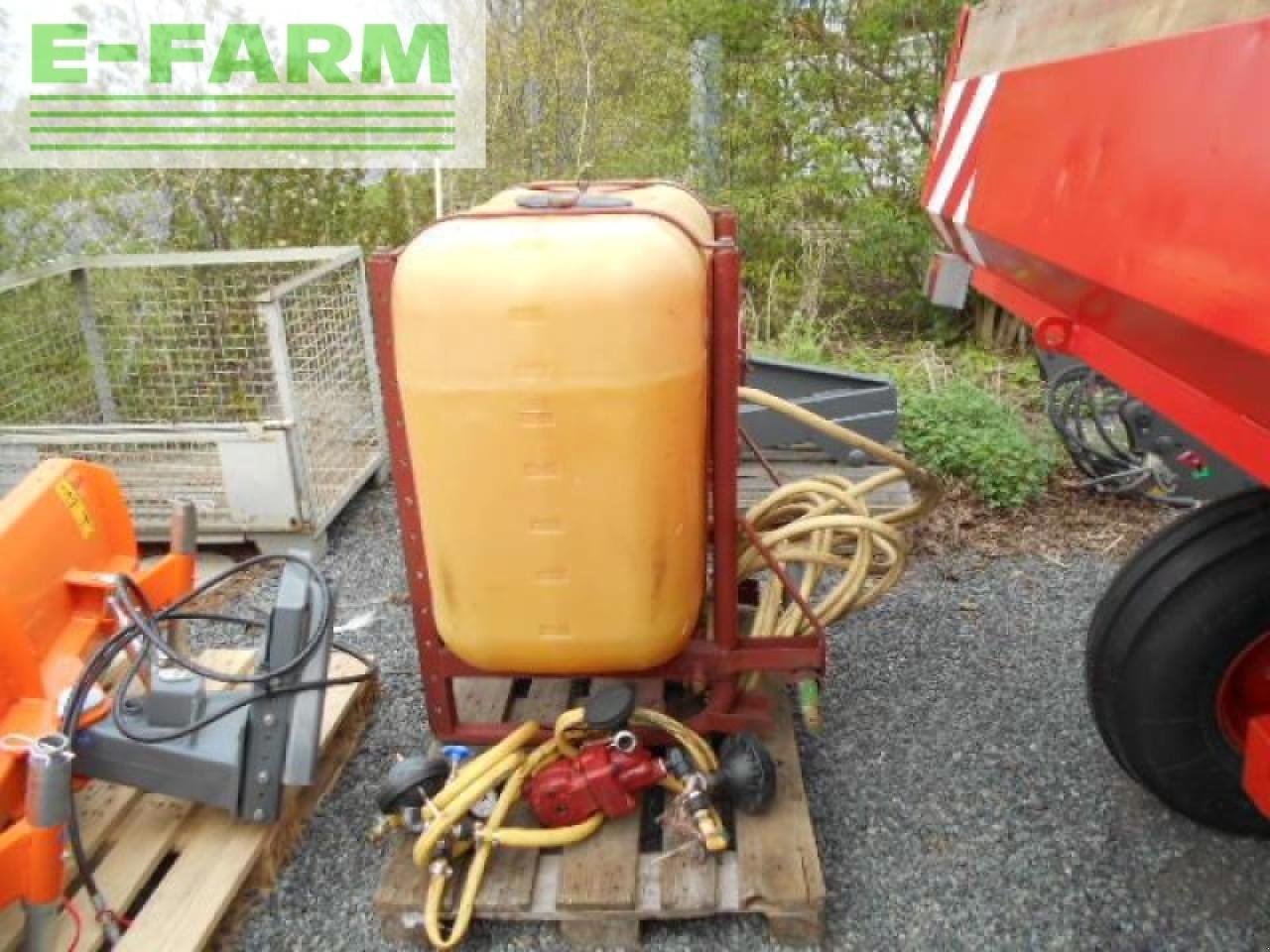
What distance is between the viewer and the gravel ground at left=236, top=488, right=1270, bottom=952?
6.20ft

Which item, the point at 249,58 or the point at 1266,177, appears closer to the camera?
the point at 1266,177

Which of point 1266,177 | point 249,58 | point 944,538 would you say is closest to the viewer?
point 1266,177

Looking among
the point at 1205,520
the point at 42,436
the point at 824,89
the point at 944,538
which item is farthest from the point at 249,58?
the point at 1205,520

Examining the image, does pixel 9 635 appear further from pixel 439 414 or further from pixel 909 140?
pixel 909 140

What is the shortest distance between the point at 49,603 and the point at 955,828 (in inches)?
76.7

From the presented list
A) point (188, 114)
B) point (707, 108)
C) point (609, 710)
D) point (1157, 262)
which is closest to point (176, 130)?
point (188, 114)

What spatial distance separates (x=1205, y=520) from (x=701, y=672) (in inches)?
40.7

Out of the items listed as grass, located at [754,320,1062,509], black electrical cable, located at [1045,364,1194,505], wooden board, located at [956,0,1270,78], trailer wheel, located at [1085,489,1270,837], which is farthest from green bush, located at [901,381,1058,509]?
wooden board, located at [956,0,1270,78]

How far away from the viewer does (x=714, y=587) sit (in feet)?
6.86

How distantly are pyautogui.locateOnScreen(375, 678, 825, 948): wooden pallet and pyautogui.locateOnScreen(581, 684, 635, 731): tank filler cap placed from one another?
0.23m

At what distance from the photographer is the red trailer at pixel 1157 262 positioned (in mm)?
1163

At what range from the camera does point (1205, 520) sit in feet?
6.18

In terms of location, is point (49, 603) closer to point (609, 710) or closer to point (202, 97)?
point (609, 710)

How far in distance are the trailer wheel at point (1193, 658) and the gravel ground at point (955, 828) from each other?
17cm
